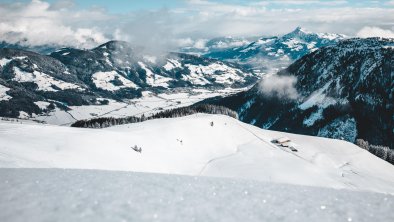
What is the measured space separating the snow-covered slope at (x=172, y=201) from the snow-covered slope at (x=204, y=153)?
33.5 metres

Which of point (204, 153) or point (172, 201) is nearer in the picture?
point (172, 201)

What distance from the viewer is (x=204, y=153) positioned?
107 metres

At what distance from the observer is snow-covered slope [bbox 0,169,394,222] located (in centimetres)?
1777

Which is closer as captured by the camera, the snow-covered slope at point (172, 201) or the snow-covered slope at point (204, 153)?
the snow-covered slope at point (172, 201)

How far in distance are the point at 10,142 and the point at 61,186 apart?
1727 inches

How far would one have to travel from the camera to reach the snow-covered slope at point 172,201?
17.8 m

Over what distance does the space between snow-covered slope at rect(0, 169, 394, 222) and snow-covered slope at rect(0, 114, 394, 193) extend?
110 feet

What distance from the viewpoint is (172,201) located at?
20.2 meters

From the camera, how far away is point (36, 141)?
2707 inches

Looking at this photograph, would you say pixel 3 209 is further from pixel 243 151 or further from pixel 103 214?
pixel 243 151

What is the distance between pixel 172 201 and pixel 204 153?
286ft

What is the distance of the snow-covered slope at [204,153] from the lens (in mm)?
70000

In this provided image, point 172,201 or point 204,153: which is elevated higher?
point 172,201

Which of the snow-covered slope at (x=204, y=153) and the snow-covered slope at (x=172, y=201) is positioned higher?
the snow-covered slope at (x=172, y=201)
